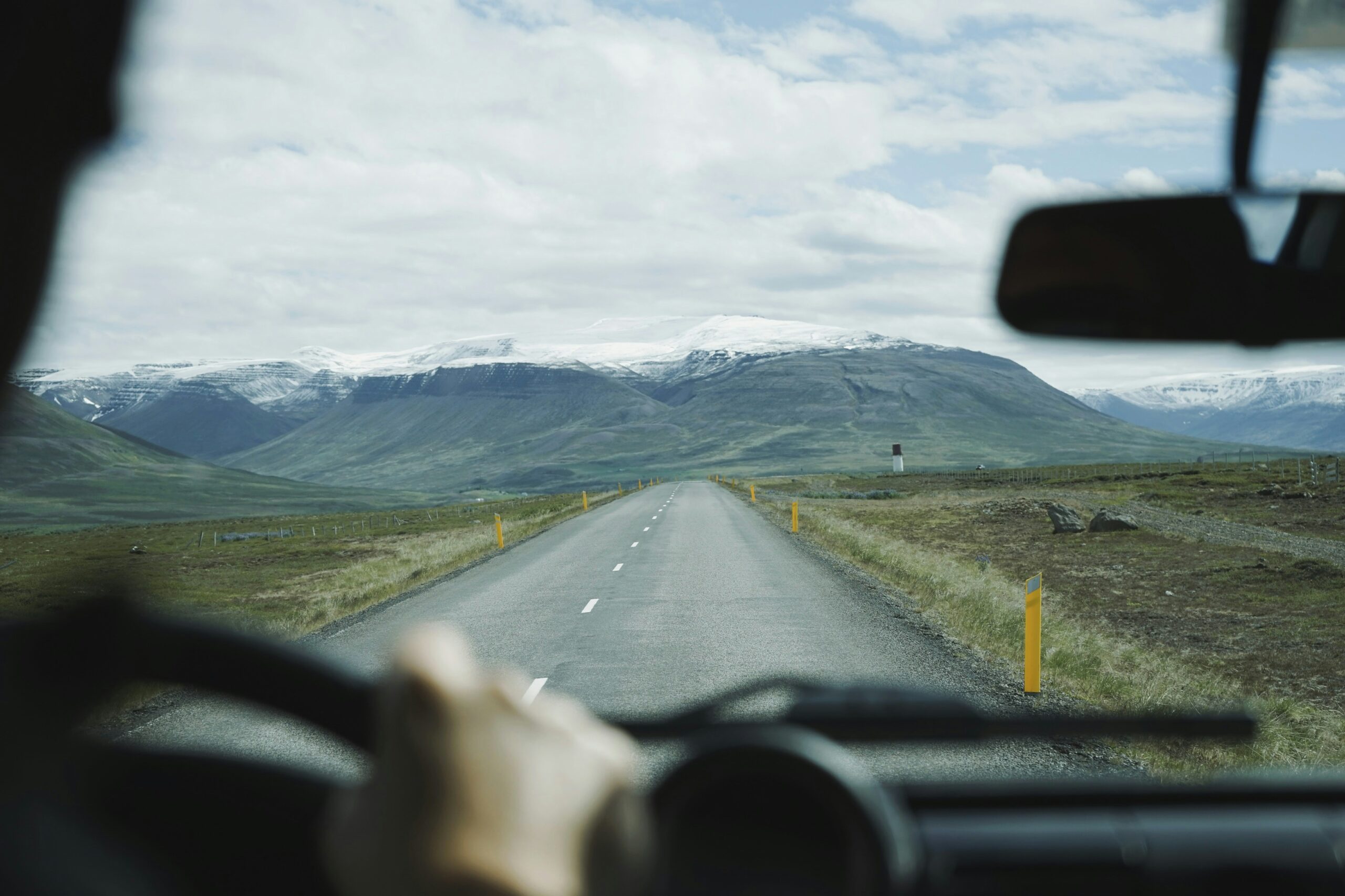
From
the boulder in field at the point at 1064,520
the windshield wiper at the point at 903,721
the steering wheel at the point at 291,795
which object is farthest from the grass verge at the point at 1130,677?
the boulder in field at the point at 1064,520

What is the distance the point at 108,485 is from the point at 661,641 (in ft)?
441

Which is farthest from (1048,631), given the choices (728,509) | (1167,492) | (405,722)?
(1167,492)

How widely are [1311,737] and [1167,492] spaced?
54.9 m

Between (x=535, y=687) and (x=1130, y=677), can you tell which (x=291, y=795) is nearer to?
(x=535, y=687)

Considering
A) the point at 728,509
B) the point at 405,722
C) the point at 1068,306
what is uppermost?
the point at 1068,306

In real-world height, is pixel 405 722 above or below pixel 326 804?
above

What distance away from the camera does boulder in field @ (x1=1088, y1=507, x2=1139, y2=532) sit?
1310 inches

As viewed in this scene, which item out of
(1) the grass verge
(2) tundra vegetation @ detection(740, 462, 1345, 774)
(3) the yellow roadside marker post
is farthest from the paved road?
(2) tundra vegetation @ detection(740, 462, 1345, 774)

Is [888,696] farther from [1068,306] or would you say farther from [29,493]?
[29,493]

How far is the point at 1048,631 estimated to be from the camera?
12125 mm

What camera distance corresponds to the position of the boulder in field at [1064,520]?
112ft

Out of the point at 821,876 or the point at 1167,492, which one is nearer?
the point at 821,876

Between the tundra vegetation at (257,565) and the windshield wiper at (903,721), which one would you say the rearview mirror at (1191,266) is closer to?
the windshield wiper at (903,721)

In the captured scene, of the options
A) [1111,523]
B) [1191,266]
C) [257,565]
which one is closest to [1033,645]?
[1191,266]
